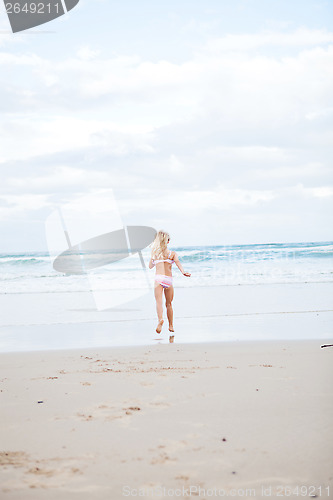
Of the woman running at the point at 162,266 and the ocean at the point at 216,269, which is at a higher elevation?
the woman running at the point at 162,266

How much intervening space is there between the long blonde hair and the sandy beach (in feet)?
10.6

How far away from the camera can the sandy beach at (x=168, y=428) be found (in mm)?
2896

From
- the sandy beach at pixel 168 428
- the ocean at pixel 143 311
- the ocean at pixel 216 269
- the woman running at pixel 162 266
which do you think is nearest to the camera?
the sandy beach at pixel 168 428

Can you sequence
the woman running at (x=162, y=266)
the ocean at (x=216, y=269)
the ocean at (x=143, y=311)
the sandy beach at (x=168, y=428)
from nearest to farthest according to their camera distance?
the sandy beach at (x=168, y=428)
the ocean at (x=143, y=311)
the woman running at (x=162, y=266)
the ocean at (x=216, y=269)

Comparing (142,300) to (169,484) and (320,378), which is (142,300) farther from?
(169,484)

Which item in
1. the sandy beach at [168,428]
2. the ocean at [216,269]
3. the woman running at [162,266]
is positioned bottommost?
the ocean at [216,269]

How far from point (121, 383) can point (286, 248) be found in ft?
117

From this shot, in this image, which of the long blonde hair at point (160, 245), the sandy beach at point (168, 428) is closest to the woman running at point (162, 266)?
the long blonde hair at point (160, 245)

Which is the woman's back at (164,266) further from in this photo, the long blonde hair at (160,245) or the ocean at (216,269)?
the ocean at (216,269)

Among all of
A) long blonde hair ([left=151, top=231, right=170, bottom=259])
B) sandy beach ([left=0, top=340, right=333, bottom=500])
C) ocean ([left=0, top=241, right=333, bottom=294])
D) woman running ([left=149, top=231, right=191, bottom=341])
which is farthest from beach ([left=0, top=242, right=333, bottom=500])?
ocean ([left=0, top=241, right=333, bottom=294])

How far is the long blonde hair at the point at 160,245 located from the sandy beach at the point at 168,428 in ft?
10.6

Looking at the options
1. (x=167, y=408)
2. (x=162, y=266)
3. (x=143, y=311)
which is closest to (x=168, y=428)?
(x=167, y=408)

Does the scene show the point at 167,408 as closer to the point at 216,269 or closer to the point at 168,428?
the point at 168,428

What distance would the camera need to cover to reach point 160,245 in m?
9.19
